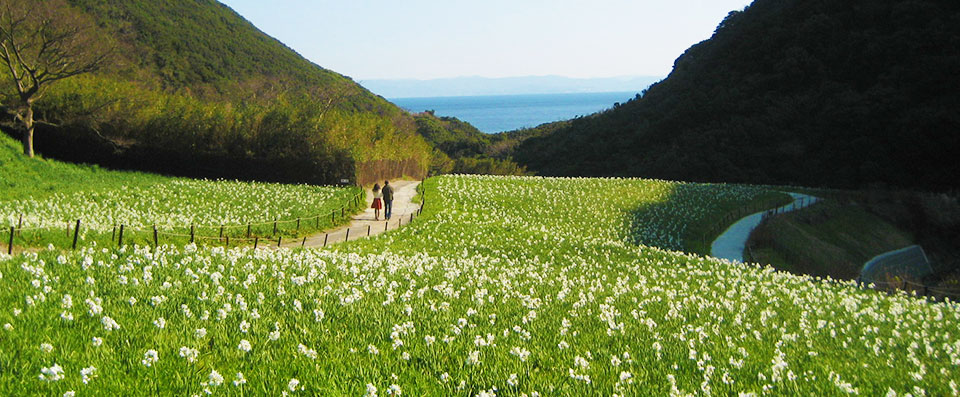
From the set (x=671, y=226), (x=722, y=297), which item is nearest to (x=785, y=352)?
(x=722, y=297)

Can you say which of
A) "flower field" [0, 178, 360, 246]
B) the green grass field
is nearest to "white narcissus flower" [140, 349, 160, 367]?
the green grass field

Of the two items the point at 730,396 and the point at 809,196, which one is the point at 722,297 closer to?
the point at 730,396

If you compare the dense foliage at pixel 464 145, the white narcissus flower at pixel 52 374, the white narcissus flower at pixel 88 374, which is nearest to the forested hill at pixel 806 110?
the dense foliage at pixel 464 145

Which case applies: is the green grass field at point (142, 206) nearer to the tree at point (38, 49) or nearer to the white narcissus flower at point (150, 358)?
the tree at point (38, 49)

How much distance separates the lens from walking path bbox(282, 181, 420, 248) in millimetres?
22872

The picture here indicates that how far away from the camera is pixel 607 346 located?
8.09m

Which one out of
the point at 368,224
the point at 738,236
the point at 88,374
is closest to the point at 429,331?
the point at 88,374

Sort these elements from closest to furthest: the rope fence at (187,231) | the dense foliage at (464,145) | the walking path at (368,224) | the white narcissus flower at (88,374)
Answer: the white narcissus flower at (88,374), the rope fence at (187,231), the walking path at (368,224), the dense foliage at (464,145)

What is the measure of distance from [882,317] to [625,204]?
25.9 meters

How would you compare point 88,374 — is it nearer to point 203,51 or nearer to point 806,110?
point 806,110

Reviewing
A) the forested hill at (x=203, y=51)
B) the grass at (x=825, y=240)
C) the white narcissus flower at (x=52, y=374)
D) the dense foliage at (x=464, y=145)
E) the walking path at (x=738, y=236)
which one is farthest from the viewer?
the forested hill at (x=203, y=51)

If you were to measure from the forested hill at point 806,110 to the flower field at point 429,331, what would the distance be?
57519 mm

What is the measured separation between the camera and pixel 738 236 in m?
35.3

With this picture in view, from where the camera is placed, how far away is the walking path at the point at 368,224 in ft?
75.0
